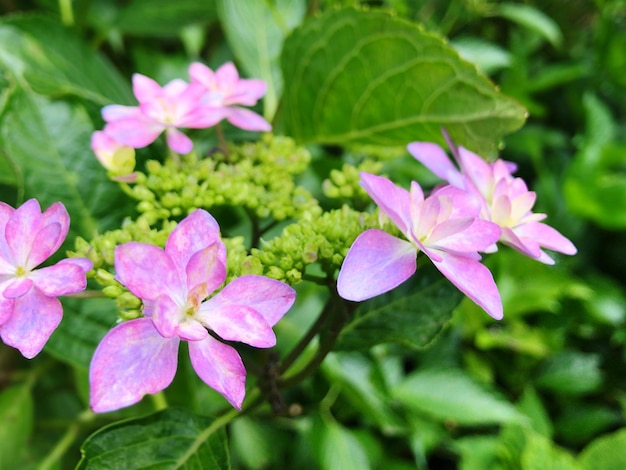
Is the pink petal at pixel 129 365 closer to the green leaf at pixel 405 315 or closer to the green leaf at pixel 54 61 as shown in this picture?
the green leaf at pixel 405 315

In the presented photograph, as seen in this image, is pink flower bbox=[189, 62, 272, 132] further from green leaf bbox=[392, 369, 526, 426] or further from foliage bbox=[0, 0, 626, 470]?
green leaf bbox=[392, 369, 526, 426]

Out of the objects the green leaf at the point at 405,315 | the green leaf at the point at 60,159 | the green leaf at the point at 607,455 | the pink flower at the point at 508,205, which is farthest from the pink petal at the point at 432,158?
the green leaf at the point at 607,455

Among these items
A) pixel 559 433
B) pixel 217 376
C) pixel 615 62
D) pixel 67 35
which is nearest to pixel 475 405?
pixel 559 433

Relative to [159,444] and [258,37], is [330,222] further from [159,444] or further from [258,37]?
[258,37]

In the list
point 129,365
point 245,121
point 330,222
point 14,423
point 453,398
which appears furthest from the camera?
point 453,398

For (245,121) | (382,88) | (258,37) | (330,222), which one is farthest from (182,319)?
(258,37)

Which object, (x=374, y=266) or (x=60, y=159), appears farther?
(x=60, y=159)
